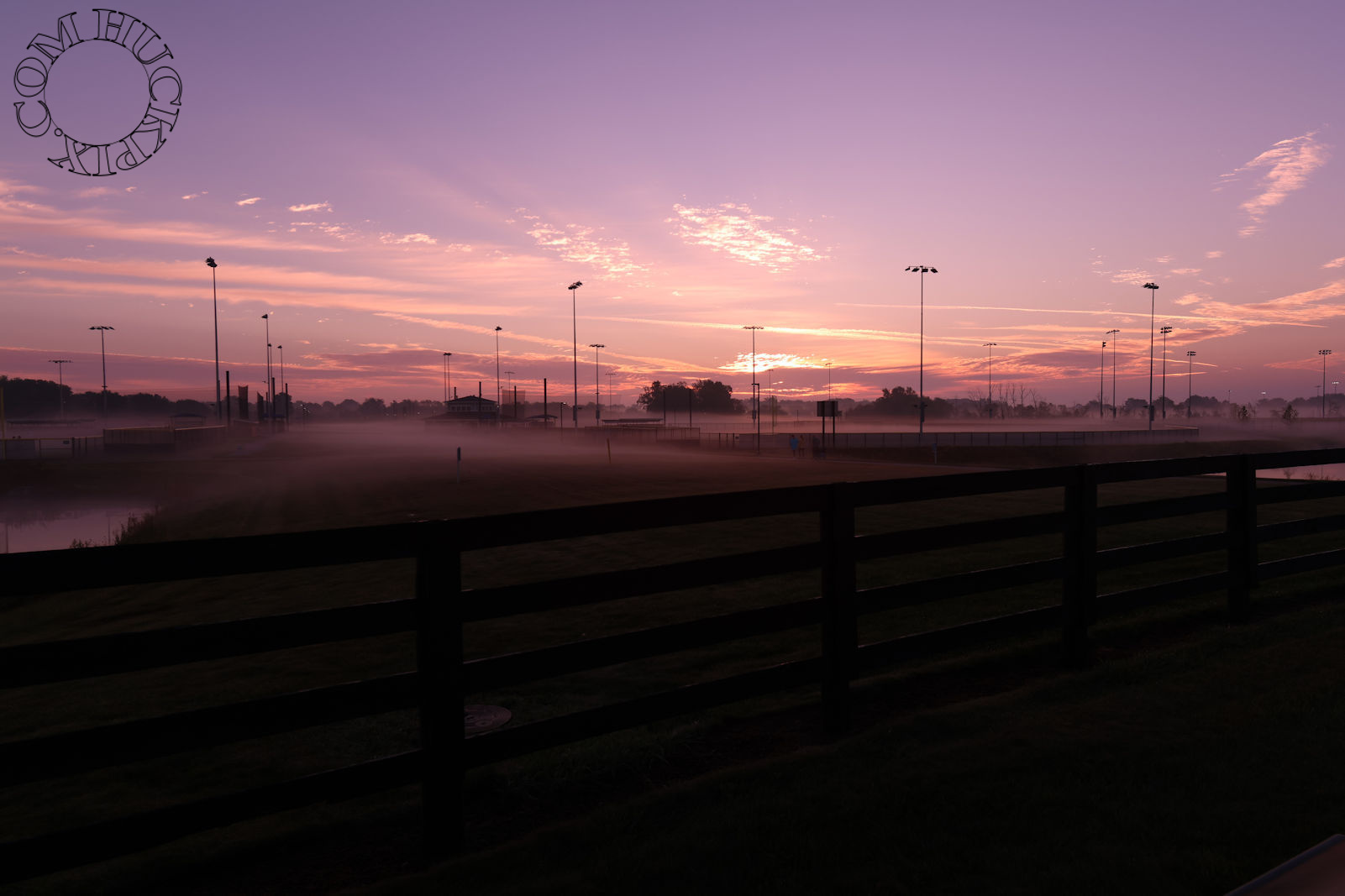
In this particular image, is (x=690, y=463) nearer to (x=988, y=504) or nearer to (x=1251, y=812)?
(x=988, y=504)

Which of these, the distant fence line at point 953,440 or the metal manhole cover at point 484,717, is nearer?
the metal manhole cover at point 484,717

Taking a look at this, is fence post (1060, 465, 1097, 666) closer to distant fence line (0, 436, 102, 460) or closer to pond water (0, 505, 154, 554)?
pond water (0, 505, 154, 554)

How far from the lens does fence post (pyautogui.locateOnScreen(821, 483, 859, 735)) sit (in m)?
4.89

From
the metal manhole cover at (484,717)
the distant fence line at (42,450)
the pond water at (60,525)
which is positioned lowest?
the pond water at (60,525)

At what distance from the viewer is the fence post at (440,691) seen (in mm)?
3660

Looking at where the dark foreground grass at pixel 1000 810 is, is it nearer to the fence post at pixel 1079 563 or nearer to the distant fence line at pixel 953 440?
the fence post at pixel 1079 563

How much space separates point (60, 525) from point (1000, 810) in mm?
45179

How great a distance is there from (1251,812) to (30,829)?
21.0 feet

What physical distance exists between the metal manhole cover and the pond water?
28.8 m

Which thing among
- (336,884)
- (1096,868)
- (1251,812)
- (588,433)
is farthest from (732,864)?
(588,433)

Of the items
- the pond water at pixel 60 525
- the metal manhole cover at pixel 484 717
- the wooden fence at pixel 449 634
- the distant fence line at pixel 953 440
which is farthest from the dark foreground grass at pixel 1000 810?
the distant fence line at pixel 953 440

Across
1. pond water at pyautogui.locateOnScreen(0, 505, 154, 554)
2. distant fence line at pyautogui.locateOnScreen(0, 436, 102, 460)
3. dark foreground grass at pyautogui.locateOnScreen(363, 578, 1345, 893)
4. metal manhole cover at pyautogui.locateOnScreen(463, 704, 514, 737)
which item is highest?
distant fence line at pyautogui.locateOnScreen(0, 436, 102, 460)

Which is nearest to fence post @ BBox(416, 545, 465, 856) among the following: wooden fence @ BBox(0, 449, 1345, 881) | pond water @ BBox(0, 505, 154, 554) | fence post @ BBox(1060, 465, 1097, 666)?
wooden fence @ BBox(0, 449, 1345, 881)

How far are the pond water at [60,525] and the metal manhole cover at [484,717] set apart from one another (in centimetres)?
2876
